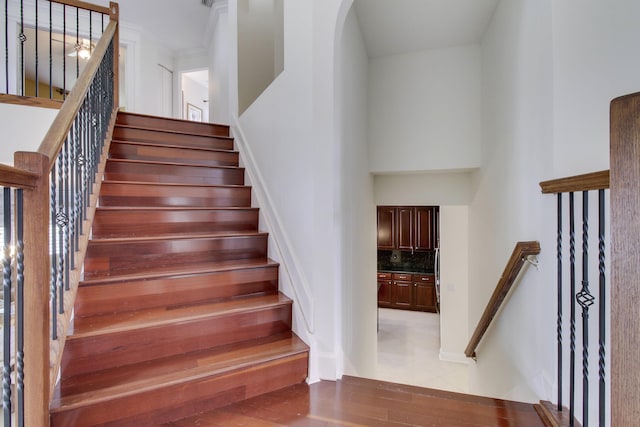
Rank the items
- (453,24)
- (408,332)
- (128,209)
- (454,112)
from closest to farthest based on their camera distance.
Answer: (128,209) → (453,24) → (454,112) → (408,332)

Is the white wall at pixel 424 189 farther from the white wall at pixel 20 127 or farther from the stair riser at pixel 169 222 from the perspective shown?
the white wall at pixel 20 127

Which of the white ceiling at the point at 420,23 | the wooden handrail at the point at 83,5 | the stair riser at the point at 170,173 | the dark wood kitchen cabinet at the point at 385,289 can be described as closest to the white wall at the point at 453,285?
the dark wood kitchen cabinet at the point at 385,289

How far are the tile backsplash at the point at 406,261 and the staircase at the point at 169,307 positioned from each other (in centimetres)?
576

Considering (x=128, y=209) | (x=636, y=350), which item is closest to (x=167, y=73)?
(x=128, y=209)

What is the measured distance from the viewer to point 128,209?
2076 millimetres

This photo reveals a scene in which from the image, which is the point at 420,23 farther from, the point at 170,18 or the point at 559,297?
the point at 170,18

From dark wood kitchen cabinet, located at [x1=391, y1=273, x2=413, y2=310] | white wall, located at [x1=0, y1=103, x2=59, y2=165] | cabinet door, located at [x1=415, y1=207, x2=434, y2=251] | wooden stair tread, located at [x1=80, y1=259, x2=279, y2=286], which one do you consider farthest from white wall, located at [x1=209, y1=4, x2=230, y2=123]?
dark wood kitchen cabinet, located at [x1=391, y1=273, x2=413, y2=310]

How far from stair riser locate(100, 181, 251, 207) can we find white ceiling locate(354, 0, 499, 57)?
1.84 m

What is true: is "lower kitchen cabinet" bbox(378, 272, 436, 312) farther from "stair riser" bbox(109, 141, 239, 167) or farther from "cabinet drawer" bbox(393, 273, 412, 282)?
"stair riser" bbox(109, 141, 239, 167)

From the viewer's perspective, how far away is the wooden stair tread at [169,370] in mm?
1276

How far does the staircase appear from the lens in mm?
1375

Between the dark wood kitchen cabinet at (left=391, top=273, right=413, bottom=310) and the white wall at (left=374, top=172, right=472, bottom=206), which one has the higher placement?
the white wall at (left=374, top=172, right=472, bottom=206)

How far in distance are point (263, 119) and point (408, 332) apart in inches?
209

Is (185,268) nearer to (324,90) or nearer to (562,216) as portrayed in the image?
(324,90)
